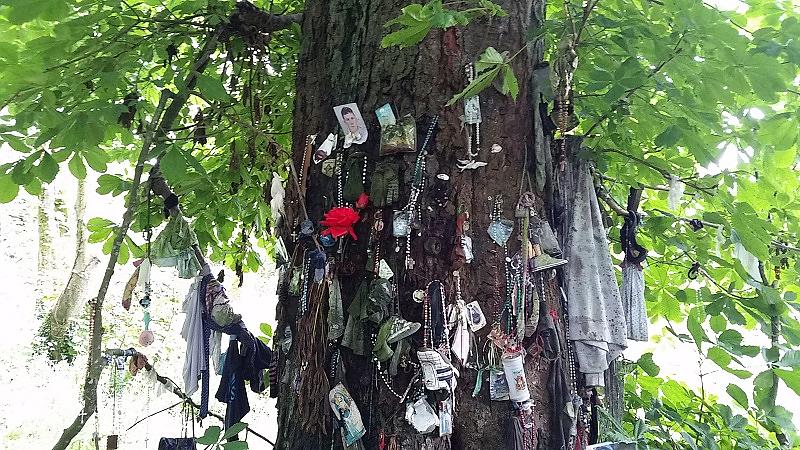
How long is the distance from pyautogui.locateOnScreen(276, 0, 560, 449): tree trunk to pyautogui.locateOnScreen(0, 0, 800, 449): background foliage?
0.08 m

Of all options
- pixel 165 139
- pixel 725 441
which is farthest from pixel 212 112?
pixel 725 441

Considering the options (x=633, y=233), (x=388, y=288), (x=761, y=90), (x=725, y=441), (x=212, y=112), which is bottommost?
(x=725, y=441)

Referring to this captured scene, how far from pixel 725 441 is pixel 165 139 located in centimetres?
192

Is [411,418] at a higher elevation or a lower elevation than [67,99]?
lower

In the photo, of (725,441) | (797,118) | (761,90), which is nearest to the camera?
(761,90)

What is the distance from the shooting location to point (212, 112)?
194cm

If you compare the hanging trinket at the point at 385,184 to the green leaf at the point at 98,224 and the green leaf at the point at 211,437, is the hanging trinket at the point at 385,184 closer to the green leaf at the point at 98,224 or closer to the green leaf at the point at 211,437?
the green leaf at the point at 211,437

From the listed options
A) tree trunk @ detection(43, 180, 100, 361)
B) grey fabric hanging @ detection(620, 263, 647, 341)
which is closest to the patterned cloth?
grey fabric hanging @ detection(620, 263, 647, 341)

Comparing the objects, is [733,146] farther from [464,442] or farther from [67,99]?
[67,99]

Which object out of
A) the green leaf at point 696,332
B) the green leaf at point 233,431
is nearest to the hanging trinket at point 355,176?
the green leaf at point 233,431

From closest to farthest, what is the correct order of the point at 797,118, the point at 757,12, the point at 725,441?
1. the point at 797,118
2. the point at 757,12
3. the point at 725,441

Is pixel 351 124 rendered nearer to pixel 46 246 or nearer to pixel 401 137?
pixel 401 137

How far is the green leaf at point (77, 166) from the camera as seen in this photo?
155cm

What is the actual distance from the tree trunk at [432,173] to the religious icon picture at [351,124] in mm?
18
